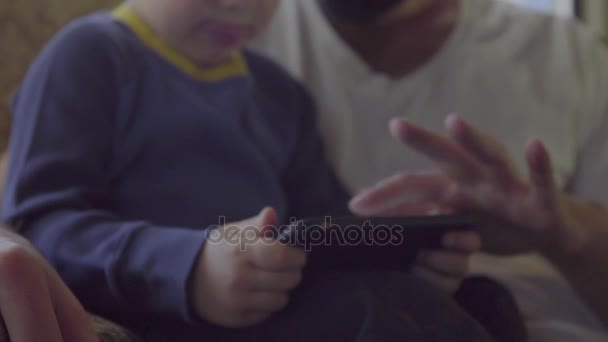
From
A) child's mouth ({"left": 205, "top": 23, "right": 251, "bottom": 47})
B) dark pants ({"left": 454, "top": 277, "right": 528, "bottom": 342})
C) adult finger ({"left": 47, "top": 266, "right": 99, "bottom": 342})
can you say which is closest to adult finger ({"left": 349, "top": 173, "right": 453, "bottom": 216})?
dark pants ({"left": 454, "top": 277, "right": 528, "bottom": 342})

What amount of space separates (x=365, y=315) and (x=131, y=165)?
297mm

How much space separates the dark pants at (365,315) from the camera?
0.46 metres

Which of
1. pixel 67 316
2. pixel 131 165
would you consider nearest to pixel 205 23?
pixel 131 165

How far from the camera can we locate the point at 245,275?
0.48 meters

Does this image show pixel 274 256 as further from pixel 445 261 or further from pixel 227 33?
pixel 227 33

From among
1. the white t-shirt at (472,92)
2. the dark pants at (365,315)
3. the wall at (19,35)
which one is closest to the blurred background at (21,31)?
the wall at (19,35)

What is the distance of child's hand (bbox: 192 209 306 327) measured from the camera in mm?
473

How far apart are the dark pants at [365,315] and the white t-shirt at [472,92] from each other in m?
0.36

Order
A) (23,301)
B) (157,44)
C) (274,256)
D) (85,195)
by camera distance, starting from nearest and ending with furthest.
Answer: (23,301) → (274,256) → (85,195) → (157,44)

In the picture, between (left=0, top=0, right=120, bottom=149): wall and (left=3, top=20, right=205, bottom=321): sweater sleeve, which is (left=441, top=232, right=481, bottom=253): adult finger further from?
(left=0, top=0, right=120, bottom=149): wall

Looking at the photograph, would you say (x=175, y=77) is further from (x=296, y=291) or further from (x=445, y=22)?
(x=445, y=22)

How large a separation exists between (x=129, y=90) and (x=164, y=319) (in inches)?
9.6

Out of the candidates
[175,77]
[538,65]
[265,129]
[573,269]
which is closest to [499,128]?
[538,65]

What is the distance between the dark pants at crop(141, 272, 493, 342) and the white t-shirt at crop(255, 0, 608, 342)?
1.18 feet
